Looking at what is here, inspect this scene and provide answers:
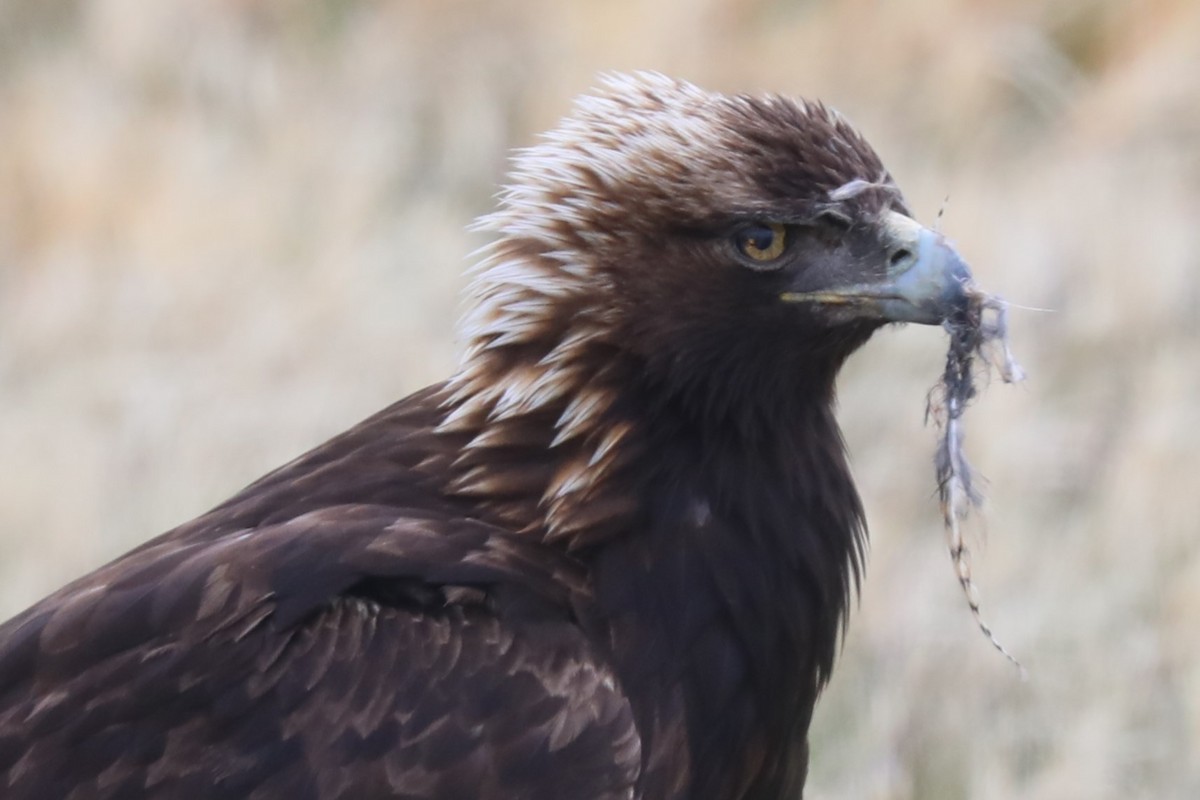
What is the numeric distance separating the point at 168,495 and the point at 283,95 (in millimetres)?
2783

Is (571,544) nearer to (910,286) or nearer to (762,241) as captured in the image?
(762,241)

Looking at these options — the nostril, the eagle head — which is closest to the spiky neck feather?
the eagle head

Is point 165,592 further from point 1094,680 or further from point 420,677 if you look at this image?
point 1094,680

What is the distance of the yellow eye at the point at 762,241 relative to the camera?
361 cm

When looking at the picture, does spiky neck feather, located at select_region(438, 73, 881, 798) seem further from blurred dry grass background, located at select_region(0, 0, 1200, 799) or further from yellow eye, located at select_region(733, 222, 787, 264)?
blurred dry grass background, located at select_region(0, 0, 1200, 799)

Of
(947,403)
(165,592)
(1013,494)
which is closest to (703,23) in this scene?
(1013,494)

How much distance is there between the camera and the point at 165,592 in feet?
11.2

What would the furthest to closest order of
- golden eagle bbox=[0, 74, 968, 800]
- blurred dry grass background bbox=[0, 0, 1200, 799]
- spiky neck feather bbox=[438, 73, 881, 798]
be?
1. blurred dry grass background bbox=[0, 0, 1200, 799]
2. spiky neck feather bbox=[438, 73, 881, 798]
3. golden eagle bbox=[0, 74, 968, 800]

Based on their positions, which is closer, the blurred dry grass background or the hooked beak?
the hooked beak

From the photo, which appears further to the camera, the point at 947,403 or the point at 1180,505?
the point at 1180,505

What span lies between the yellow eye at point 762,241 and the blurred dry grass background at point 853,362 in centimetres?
212

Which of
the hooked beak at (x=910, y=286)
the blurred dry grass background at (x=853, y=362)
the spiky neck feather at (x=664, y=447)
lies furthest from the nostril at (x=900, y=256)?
the blurred dry grass background at (x=853, y=362)

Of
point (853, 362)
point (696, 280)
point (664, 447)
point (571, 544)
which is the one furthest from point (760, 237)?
point (853, 362)

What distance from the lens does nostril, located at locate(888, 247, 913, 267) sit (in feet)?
11.8
